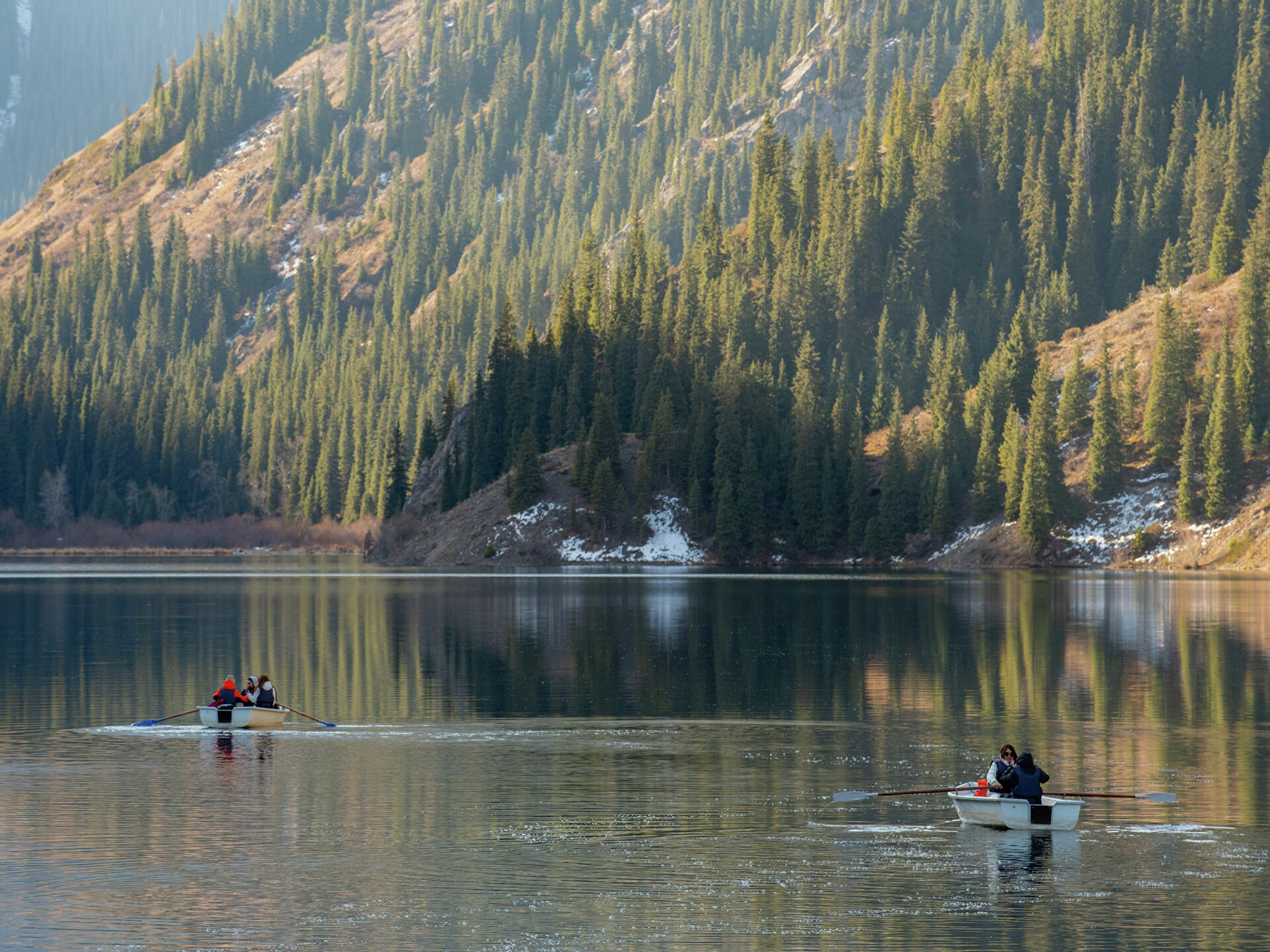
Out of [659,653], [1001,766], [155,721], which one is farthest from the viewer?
[659,653]

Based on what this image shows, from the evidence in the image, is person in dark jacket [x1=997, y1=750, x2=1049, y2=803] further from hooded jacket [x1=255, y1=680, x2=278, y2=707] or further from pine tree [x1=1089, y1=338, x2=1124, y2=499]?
pine tree [x1=1089, y1=338, x2=1124, y2=499]

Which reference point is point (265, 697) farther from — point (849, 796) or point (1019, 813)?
point (1019, 813)

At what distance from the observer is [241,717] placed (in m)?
59.8

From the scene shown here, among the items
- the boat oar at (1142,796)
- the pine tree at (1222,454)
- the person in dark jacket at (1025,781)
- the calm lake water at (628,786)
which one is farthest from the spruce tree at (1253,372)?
the person in dark jacket at (1025,781)

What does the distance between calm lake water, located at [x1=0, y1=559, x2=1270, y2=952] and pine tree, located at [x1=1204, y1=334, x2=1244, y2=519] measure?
95.3 m

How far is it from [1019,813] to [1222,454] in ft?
521

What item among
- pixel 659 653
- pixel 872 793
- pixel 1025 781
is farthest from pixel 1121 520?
pixel 1025 781

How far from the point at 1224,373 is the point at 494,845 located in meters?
174

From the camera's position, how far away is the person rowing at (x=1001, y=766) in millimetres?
41312

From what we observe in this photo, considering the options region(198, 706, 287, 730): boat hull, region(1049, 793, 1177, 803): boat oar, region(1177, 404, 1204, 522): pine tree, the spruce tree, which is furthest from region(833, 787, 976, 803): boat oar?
the spruce tree

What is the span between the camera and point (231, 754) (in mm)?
54344

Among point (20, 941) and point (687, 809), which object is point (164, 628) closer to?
point (687, 809)

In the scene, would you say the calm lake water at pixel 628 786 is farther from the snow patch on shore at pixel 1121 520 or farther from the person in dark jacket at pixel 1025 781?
the snow patch on shore at pixel 1121 520

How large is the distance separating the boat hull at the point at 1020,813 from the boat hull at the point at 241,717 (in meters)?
28.3
